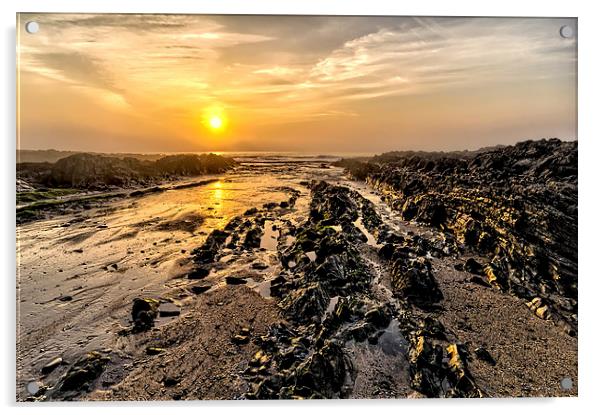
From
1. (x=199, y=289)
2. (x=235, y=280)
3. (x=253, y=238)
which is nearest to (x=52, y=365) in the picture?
(x=199, y=289)

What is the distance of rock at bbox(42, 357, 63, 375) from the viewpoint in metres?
4.16

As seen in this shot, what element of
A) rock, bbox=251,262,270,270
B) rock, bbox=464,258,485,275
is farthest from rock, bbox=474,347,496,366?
rock, bbox=251,262,270,270

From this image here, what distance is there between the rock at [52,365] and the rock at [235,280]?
7.29 ft

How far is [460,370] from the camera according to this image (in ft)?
13.5

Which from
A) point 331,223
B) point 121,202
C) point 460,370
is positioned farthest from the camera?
point 331,223

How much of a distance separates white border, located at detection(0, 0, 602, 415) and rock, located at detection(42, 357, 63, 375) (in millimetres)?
526

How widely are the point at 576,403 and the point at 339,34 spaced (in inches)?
235

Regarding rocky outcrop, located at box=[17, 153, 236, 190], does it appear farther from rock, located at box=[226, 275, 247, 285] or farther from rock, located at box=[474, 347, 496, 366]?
rock, located at box=[474, 347, 496, 366]

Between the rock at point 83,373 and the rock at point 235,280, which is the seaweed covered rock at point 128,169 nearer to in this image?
the rock at point 235,280

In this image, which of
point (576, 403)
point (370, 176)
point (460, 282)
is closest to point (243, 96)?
point (370, 176)

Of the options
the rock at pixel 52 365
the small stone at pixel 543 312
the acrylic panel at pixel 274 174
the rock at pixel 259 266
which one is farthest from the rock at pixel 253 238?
the small stone at pixel 543 312

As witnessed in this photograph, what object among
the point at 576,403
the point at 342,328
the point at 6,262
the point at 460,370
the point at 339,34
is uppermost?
the point at 339,34

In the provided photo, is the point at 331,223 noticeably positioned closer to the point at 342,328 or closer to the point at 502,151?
the point at 342,328
